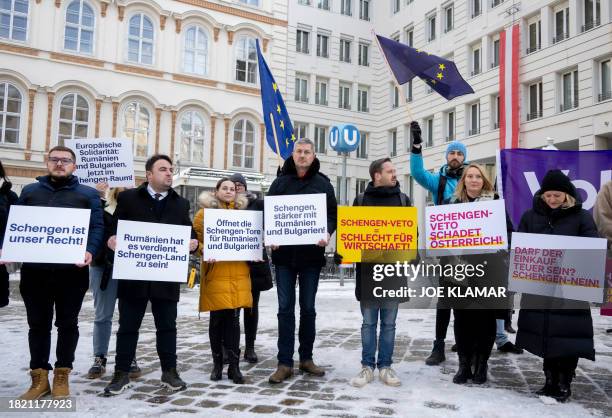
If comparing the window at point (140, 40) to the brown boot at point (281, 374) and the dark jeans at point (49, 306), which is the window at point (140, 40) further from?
the brown boot at point (281, 374)

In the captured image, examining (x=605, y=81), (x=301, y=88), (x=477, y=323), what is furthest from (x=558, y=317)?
(x=301, y=88)

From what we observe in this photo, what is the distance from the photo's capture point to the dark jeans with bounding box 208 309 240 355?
5.20m

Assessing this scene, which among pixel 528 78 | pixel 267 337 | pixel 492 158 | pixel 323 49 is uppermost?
pixel 323 49

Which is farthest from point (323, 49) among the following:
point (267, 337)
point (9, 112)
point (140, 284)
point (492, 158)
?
point (140, 284)

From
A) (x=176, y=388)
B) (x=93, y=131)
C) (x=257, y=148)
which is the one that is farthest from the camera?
(x=257, y=148)

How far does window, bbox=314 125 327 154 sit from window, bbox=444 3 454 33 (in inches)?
362

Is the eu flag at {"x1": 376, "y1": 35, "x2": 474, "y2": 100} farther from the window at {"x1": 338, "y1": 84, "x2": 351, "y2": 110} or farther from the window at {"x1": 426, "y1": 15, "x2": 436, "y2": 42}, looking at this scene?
the window at {"x1": 338, "y1": 84, "x2": 351, "y2": 110}

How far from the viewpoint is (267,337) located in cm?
751

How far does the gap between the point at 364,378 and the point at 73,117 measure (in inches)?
951

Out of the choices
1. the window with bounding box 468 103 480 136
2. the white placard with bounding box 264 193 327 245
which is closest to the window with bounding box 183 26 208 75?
the window with bounding box 468 103 480 136

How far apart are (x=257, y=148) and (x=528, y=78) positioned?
1380cm

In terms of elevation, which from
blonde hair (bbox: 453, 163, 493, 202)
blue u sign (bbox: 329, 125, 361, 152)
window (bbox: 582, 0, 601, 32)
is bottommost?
blonde hair (bbox: 453, 163, 493, 202)

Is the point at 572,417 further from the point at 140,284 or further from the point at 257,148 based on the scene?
the point at 257,148

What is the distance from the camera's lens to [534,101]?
23984 millimetres
